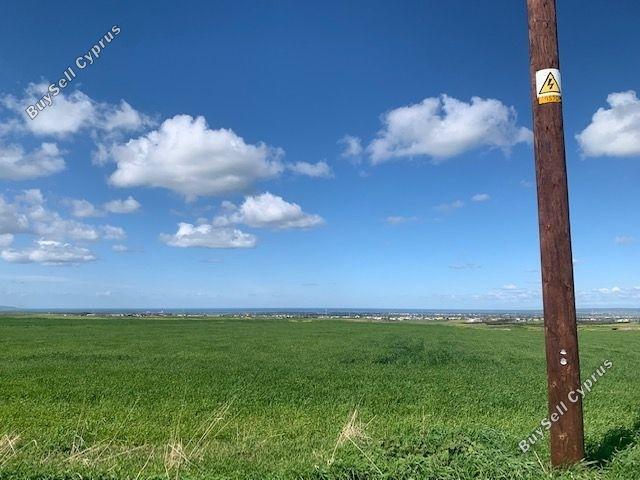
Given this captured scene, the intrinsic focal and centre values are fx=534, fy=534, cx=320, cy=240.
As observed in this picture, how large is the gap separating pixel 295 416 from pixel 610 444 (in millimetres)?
6755

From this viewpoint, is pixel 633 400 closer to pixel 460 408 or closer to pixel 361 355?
pixel 460 408

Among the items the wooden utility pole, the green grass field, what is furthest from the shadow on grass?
the wooden utility pole

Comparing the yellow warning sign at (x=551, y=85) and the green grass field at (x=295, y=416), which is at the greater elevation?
the yellow warning sign at (x=551, y=85)

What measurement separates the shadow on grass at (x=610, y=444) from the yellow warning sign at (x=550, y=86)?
3.86m

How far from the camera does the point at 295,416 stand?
12.0 meters

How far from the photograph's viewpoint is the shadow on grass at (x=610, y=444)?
20.4 ft

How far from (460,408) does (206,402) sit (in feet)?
21.2

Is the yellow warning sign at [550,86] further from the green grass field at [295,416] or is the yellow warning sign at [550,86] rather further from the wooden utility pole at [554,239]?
the green grass field at [295,416]

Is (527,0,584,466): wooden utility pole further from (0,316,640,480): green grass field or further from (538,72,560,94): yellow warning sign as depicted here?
(0,316,640,480): green grass field

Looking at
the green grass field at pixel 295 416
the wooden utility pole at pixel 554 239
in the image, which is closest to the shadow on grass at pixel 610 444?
the green grass field at pixel 295 416

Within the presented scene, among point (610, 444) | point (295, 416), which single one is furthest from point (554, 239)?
point (295, 416)

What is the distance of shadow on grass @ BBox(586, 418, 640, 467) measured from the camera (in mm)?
6204

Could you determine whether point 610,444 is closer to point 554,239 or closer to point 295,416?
point 554,239

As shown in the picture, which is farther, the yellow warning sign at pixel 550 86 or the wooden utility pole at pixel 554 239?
the yellow warning sign at pixel 550 86
